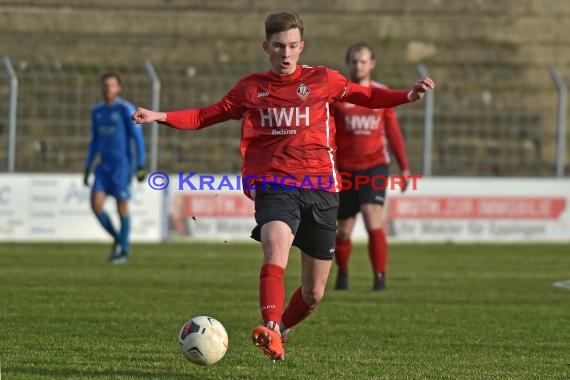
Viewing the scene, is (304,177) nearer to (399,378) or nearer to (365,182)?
(399,378)

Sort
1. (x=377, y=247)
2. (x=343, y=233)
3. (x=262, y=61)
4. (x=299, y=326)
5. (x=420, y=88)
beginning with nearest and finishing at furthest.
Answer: (x=420, y=88)
(x=299, y=326)
(x=377, y=247)
(x=343, y=233)
(x=262, y=61)

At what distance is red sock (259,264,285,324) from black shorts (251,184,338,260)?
29 centimetres

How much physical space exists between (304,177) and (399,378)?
1277 millimetres

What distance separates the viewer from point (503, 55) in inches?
989

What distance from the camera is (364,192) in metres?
11.6

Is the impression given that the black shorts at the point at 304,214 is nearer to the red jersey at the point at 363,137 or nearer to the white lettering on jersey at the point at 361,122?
the red jersey at the point at 363,137

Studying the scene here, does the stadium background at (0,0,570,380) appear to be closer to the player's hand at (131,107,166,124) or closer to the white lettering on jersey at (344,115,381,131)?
the player's hand at (131,107,166,124)

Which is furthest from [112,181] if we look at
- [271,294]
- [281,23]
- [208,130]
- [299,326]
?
[271,294]

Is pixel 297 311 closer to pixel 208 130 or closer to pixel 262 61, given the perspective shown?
pixel 208 130

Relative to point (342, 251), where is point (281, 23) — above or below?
above

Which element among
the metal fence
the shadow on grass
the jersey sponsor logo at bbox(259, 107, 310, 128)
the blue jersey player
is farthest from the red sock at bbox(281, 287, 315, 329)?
the metal fence

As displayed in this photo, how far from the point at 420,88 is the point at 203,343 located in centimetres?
188

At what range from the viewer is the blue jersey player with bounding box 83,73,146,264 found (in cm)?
1519

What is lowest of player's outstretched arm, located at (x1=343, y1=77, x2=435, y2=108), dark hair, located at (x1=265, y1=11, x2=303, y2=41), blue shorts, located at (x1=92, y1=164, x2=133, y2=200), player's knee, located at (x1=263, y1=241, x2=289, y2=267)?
player's knee, located at (x1=263, y1=241, x2=289, y2=267)
